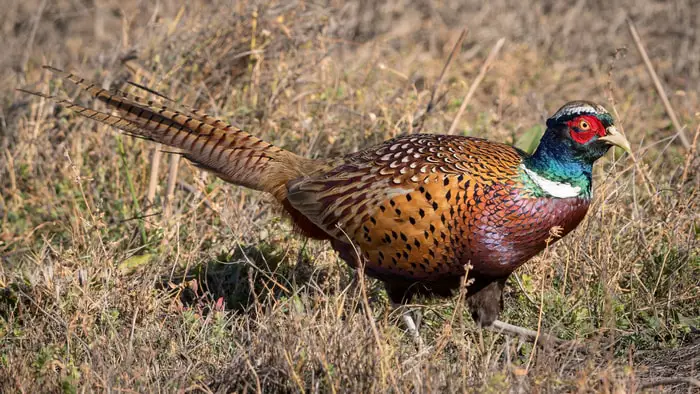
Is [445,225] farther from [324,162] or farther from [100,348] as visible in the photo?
[100,348]

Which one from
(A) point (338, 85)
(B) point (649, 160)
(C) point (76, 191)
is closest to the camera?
(C) point (76, 191)

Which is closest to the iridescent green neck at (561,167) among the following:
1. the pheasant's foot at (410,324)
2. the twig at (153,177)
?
the pheasant's foot at (410,324)

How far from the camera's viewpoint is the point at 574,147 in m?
3.57

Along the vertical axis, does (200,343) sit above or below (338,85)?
below

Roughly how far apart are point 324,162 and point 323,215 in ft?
1.26

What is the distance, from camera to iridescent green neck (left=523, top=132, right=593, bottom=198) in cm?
356

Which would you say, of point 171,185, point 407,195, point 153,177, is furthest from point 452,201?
point 153,177

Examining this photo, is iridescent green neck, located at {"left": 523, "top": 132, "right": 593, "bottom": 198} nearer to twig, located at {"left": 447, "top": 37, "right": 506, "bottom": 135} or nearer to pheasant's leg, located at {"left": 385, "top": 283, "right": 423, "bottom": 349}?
pheasant's leg, located at {"left": 385, "top": 283, "right": 423, "bottom": 349}

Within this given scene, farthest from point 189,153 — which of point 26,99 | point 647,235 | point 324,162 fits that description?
point 647,235

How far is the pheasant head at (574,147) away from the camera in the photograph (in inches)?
140

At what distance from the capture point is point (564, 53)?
7559mm

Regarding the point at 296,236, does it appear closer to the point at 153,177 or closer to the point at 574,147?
the point at 153,177

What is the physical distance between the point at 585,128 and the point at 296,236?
1.62 m

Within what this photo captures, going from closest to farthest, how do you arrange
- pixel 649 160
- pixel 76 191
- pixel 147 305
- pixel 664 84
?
pixel 147 305
pixel 76 191
pixel 649 160
pixel 664 84
